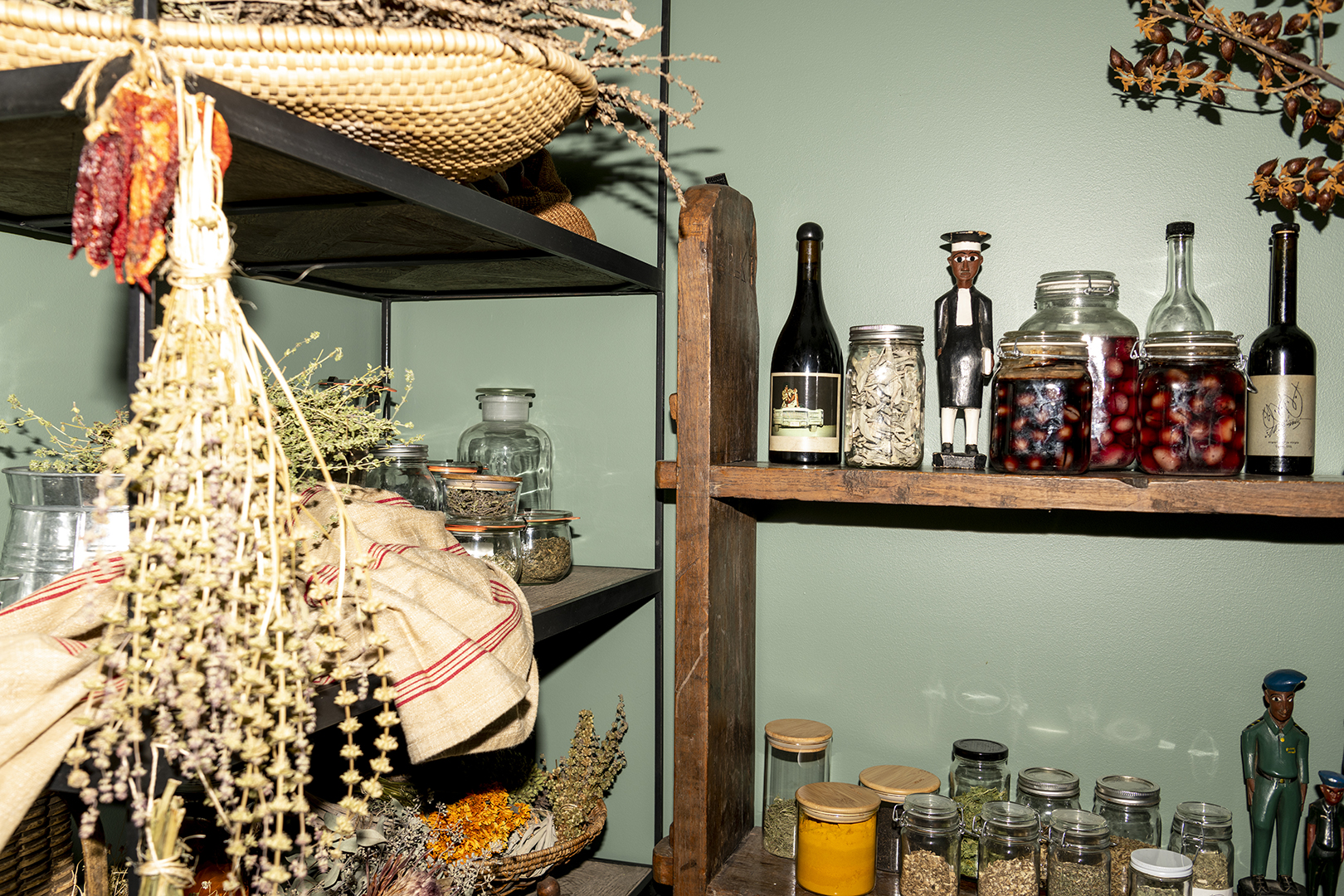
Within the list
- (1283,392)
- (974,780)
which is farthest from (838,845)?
(1283,392)

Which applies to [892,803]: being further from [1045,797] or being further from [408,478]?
[408,478]

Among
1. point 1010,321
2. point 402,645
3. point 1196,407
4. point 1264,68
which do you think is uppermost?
point 1264,68

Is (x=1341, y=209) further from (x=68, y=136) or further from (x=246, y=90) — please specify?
(x=68, y=136)

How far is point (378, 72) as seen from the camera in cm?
68

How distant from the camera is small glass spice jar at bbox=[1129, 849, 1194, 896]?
1.03 metres

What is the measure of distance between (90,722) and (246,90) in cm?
42

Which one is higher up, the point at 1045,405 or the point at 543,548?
the point at 1045,405

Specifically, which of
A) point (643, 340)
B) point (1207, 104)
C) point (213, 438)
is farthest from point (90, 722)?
point (1207, 104)

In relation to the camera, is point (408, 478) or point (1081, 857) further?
point (408, 478)

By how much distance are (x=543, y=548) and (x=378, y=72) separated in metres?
0.69

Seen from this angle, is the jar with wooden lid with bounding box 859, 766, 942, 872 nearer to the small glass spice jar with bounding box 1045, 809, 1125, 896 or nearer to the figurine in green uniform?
the small glass spice jar with bounding box 1045, 809, 1125, 896

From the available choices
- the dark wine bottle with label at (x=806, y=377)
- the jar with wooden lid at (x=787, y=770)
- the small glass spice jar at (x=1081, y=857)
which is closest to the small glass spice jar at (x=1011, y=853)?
the small glass spice jar at (x=1081, y=857)

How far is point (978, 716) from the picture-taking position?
1.34 meters

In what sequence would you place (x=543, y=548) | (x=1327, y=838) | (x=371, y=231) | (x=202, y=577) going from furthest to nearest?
1. (x=543, y=548)
2. (x=1327, y=838)
3. (x=371, y=231)
4. (x=202, y=577)
